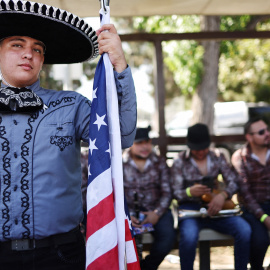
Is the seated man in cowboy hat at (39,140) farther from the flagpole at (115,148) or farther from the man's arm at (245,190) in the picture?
the man's arm at (245,190)

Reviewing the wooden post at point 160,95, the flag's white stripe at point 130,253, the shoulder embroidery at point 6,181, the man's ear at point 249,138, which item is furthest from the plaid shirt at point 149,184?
the shoulder embroidery at point 6,181

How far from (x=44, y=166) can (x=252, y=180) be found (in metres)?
2.98

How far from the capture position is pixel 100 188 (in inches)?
79.4

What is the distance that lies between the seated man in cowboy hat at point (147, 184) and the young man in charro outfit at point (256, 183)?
0.75 m

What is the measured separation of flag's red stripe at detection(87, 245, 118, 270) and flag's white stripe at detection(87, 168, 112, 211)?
0.22 metres

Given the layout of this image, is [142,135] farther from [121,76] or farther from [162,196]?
[121,76]

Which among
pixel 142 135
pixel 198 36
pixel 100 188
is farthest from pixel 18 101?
pixel 198 36

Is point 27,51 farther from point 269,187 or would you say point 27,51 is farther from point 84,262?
point 269,187

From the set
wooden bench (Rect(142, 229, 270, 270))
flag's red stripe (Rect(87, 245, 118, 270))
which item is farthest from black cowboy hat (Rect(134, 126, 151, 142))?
flag's red stripe (Rect(87, 245, 118, 270))

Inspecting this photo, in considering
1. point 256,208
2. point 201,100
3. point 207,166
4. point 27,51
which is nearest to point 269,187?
point 256,208

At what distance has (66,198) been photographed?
2004mm

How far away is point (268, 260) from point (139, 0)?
3284mm

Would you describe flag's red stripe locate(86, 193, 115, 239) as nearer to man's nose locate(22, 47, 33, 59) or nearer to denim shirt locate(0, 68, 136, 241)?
denim shirt locate(0, 68, 136, 241)

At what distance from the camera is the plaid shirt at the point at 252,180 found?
439 cm
